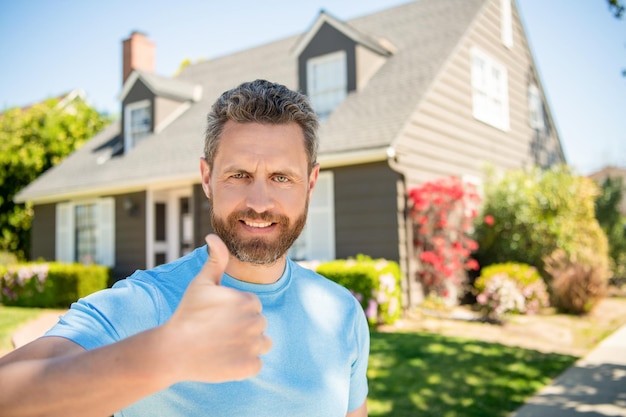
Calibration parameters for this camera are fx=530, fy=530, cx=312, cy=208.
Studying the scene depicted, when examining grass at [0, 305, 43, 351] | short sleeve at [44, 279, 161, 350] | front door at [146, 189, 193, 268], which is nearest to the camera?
short sleeve at [44, 279, 161, 350]

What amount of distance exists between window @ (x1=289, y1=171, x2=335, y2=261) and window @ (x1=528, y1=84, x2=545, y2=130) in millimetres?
8193

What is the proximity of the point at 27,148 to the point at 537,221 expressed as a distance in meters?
17.2

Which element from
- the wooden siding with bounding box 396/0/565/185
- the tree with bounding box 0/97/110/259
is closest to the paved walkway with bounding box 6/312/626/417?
the wooden siding with bounding box 396/0/565/185

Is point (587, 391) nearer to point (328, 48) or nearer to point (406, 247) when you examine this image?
point (406, 247)

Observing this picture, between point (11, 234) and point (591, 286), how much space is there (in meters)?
17.8

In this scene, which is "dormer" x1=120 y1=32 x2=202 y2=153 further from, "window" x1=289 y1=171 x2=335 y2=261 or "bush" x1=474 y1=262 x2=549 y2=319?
"bush" x1=474 y1=262 x2=549 y2=319

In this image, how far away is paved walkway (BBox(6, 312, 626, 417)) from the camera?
15.3ft

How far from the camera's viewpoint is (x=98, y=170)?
587 inches

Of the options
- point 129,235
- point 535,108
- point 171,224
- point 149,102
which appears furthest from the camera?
point 535,108

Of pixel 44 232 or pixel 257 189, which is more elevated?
pixel 44 232

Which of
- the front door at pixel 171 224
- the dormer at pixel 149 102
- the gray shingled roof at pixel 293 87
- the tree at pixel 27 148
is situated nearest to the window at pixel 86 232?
the gray shingled roof at pixel 293 87

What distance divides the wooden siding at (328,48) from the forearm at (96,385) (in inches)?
434

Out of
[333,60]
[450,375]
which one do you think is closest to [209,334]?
[450,375]

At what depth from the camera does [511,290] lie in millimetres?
9031
